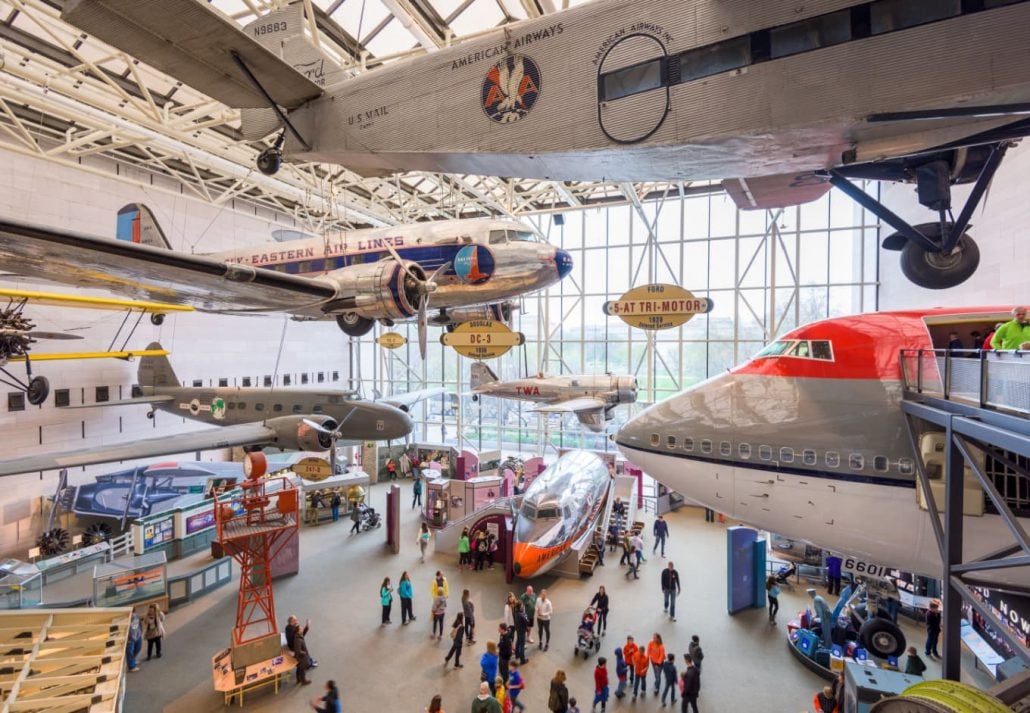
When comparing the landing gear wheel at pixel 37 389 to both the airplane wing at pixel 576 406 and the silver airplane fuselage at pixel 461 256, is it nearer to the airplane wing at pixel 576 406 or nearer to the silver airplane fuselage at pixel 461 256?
the silver airplane fuselage at pixel 461 256

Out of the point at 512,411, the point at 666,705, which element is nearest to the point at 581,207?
the point at 512,411

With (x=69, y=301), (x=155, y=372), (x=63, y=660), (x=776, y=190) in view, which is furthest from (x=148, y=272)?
(x=155, y=372)

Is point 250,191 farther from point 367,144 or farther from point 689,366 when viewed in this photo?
point 689,366

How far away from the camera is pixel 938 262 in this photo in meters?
4.73

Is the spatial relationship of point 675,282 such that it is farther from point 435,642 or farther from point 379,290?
point 435,642

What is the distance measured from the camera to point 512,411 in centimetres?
2667

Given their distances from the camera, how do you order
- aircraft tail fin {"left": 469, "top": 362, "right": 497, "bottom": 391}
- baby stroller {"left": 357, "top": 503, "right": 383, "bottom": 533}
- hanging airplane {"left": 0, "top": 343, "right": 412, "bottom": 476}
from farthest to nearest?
aircraft tail fin {"left": 469, "top": 362, "right": 497, "bottom": 391}
baby stroller {"left": 357, "top": 503, "right": 383, "bottom": 533}
hanging airplane {"left": 0, "top": 343, "right": 412, "bottom": 476}

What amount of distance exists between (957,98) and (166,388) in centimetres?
2016

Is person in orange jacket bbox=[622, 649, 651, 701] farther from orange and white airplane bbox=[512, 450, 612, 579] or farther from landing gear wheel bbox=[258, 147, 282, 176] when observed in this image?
landing gear wheel bbox=[258, 147, 282, 176]

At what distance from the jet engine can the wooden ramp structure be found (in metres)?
6.58

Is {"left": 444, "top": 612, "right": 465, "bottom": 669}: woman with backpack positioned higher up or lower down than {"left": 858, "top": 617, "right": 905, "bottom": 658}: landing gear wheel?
lower down

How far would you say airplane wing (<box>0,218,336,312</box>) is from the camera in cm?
507

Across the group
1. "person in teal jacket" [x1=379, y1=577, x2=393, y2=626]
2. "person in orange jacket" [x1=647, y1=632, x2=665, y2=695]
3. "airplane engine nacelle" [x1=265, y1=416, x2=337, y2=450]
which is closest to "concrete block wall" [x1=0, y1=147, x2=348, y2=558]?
"airplane engine nacelle" [x1=265, y1=416, x2=337, y2=450]

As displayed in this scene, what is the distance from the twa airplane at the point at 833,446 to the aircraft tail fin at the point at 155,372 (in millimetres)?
17778
